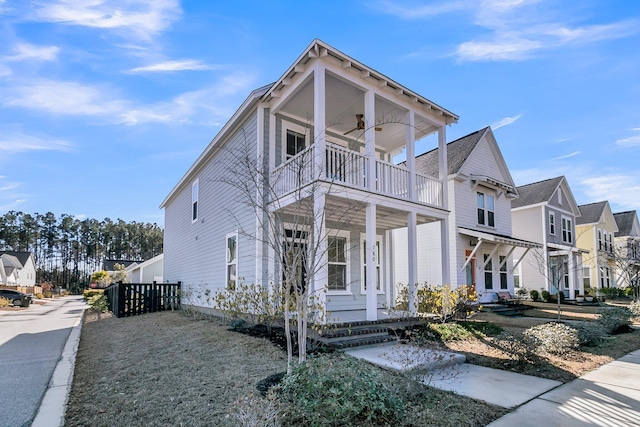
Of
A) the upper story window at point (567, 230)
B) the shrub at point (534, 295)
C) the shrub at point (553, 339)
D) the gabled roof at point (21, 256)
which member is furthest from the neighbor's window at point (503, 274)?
the gabled roof at point (21, 256)

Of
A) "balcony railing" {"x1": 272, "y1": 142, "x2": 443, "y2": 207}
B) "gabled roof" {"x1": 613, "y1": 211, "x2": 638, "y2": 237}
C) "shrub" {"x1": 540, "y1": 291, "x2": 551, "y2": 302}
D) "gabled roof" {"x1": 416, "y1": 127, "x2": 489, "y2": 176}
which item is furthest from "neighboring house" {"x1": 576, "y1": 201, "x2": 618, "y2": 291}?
"balcony railing" {"x1": 272, "y1": 142, "x2": 443, "y2": 207}

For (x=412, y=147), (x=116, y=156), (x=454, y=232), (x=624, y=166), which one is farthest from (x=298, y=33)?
(x=624, y=166)

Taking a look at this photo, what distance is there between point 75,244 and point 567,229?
7330 centimetres

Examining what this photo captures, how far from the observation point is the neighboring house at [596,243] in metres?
28.9

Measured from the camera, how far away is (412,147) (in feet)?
34.1

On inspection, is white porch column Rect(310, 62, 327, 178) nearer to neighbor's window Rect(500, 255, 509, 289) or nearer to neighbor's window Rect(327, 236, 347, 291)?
neighbor's window Rect(327, 236, 347, 291)

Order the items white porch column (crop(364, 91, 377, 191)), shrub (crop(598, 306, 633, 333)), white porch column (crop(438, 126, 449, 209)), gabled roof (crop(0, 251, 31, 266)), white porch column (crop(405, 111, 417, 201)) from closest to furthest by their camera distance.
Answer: white porch column (crop(364, 91, 377, 191)), shrub (crop(598, 306, 633, 333)), white porch column (crop(405, 111, 417, 201)), white porch column (crop(438, 126, 449, 209)), gabled roof (crop(0, 251, 31, 266))

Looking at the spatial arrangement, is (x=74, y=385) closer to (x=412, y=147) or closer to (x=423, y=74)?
(x=412, y=147)

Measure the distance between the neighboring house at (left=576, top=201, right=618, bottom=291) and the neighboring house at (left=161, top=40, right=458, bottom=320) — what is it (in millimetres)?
24224

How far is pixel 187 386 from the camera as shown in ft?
16.2

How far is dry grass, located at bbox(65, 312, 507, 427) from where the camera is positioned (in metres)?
3.99

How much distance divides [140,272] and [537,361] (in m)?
31.9

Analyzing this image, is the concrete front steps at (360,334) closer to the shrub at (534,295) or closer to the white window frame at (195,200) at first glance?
the white window frame at (195,200)

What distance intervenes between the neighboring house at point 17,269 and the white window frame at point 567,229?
5362 centimetres
